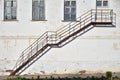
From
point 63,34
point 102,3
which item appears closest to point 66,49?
point 63,34

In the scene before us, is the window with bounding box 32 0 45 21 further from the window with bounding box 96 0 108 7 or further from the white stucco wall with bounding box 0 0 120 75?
the window with bounding box 96 0 108 7

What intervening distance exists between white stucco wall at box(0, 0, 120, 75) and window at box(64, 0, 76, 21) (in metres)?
0.50

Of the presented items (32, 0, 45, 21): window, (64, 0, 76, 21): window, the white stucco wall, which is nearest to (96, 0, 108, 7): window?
the white stucco wall

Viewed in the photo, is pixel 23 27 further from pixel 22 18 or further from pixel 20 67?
pixel 20 67

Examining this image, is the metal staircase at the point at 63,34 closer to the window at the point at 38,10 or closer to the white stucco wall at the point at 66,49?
the white stucco wall at the point at 66,49

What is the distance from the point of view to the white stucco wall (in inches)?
942

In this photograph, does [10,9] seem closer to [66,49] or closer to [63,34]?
[63,34]

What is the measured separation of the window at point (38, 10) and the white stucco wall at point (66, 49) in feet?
1.31

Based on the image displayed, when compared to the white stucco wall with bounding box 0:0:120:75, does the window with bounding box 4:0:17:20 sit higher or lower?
higher

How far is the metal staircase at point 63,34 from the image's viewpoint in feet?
78.1

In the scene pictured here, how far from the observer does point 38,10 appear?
2445 cm

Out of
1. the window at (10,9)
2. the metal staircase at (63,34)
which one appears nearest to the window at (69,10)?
the metal staircase at (63,34)

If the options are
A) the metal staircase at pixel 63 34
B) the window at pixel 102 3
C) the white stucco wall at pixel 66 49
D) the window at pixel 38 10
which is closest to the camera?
the metal staircase at pixel 63 34

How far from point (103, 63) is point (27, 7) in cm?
623
